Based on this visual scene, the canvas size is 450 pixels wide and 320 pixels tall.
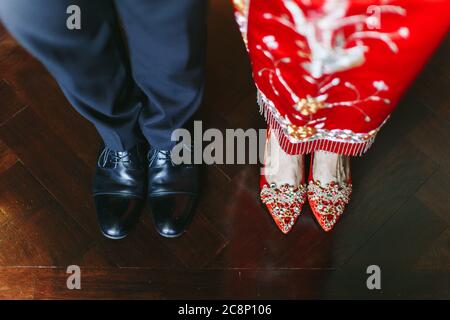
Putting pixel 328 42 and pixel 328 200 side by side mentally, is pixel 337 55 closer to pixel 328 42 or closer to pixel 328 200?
pixel 328 42

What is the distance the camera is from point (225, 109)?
77 centimetres

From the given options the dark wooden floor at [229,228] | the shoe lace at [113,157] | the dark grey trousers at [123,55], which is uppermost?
the dark grey trousers at [123,55]

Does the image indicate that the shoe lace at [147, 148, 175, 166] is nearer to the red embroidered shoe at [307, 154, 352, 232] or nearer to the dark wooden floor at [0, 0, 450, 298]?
the dark wooden floor at [0, 0, 450, 298]

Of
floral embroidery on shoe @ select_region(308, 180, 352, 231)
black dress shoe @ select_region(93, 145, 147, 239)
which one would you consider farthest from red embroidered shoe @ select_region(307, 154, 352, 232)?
black dress shoe @ select_region(93, 145, 147, 239)

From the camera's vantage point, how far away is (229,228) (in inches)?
27.8

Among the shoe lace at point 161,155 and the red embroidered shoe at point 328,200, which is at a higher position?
the shoe lace at point 161,155

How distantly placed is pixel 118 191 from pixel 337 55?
0.39 m

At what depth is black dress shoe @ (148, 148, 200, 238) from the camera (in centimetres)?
68

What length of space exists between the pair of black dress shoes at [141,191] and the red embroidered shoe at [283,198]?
0.11 m

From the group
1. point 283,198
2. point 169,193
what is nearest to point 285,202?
point 283,198

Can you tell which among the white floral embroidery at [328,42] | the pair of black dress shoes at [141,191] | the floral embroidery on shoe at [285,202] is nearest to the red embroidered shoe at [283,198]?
the floral embroidery on shoe at [285,202]

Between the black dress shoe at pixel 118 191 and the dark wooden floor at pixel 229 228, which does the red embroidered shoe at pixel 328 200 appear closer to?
the dark wooden floor at pixel 229 228

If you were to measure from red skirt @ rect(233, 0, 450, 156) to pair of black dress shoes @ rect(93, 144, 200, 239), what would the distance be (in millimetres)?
191

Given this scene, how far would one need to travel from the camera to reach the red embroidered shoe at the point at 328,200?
69 cm
